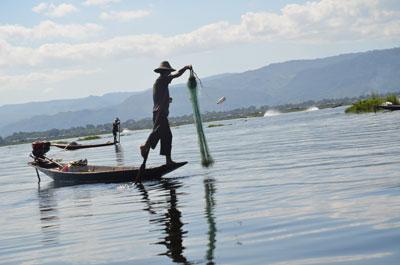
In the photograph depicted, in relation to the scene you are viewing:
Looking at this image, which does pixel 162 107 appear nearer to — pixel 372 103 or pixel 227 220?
pixel 227 220

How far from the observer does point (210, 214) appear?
33.4ft

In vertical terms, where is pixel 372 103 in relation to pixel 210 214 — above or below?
above

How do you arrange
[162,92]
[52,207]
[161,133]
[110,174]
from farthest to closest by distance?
[110,174]
[161,133]
[162,92]
[52,207]

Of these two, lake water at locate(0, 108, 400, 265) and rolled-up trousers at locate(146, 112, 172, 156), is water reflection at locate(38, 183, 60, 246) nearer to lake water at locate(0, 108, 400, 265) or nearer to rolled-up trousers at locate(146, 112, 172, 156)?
lake water at locate(0, 108, 400, 265)

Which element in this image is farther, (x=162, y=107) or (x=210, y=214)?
(x=162, y=107)

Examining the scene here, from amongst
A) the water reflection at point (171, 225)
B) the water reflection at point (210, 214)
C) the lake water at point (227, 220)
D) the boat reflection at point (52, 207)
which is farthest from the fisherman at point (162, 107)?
the boat reflection at point (52, 207)

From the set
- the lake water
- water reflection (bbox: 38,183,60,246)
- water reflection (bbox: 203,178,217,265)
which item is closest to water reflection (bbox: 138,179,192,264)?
the lake water

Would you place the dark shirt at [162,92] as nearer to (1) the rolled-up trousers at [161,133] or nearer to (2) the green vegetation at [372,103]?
(1) the rolled-up trousers at [161,133]

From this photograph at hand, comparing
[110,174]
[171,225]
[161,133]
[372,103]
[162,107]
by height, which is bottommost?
[171,225]

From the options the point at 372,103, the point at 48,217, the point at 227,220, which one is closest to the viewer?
the point at 227,220

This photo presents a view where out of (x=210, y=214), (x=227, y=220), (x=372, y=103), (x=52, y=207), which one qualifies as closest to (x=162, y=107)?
(x=52, y=207)

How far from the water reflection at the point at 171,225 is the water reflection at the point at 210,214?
37cm

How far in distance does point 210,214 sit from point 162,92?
6952 mm

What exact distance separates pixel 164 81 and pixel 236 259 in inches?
406
